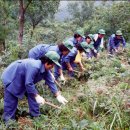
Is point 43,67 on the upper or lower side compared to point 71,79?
upper

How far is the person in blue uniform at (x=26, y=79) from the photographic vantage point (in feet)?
18.8

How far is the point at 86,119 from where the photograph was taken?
6090 mm

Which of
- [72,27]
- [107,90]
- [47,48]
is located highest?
[47,48]

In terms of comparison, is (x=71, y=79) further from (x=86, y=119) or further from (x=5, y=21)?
(x=5, y=21)

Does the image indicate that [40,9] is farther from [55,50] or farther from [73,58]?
[55,50]

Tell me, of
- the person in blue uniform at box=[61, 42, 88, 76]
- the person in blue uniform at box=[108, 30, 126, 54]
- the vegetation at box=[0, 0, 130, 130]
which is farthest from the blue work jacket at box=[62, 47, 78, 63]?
the person in blue uniform at box=[108, 30, 126, 54]

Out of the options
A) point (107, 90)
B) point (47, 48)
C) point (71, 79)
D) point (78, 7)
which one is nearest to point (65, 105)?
point (107, 90)

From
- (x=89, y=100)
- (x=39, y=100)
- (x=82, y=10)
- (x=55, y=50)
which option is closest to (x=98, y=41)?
(x=55, y=50)

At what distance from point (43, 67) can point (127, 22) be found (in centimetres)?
1786

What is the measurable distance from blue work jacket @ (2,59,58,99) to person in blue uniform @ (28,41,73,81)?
107 centimetres

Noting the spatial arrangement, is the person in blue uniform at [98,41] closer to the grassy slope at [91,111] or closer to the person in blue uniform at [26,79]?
the grassy slope at [91,111]

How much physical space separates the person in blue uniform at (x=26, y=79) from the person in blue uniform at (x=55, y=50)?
0.92m

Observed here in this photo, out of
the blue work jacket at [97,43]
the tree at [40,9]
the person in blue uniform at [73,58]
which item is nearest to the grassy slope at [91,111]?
the person in blue uniform at [73,58]

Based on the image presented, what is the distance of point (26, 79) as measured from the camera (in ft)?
18.8
